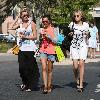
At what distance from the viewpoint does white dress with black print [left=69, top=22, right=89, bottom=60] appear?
505 inches

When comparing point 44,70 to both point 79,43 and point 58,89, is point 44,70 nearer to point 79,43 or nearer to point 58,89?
point 58,89

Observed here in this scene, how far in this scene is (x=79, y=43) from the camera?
12.8 metres

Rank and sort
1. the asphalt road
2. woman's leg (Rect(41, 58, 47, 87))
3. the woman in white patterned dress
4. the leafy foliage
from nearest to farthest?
1. the asphalt road
2. woman's leg (Rect(41, 58, 47, 87))
3. the woman in white patterned dress
4. the leafy foliage

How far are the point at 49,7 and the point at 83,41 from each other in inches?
998

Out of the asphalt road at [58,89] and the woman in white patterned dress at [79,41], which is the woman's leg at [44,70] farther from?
the woman in white patterned dress at [79,41]

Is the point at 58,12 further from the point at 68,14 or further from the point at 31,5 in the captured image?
the point at 31,5

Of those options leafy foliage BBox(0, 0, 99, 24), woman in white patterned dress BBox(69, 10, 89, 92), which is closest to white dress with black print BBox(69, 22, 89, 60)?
woman in white patterned dress BBox(69, 10, 89, 92)

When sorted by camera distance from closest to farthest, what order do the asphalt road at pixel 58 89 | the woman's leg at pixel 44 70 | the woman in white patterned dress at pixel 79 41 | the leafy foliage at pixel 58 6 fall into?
the asphalt road at pixel 58 89, the woman's leg at pixel 44 70, the woman in white patterned dress at pixel 79 41, the leafy foliage at pixel 58 6

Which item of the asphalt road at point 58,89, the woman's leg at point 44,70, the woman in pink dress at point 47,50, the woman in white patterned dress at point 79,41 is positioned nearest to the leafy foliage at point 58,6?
the asphalt road at point 58,89

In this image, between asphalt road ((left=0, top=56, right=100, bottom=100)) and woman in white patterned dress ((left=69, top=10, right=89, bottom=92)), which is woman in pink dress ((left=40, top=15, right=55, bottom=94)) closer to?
asphalt road ((left=0, top=56, right=100, bottom=100))

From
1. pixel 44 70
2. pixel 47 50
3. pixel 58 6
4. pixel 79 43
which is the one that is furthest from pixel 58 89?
pixel 58 6

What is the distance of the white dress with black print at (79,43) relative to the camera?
505 inches

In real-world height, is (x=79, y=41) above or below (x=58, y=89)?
above

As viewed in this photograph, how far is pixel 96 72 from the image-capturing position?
17.9m
